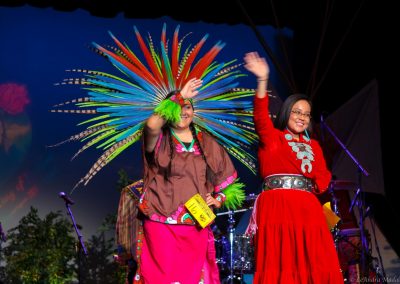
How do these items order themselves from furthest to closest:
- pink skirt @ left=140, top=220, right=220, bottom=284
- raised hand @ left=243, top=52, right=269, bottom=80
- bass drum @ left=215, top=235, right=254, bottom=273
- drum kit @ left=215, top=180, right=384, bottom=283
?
bass drum @ left=215, top=235, right=254, bottom=273
drum kit @ left=215, top=180, right=384, bottom=283
raised hand @ left=243, top=52, right=269, bottom=80
pink skirt @ left=140, top=220, right=220, bottom=284

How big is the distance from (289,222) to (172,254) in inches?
29.5

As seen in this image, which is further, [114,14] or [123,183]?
[114,14]

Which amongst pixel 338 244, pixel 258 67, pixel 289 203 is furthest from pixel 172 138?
pixel 338 244

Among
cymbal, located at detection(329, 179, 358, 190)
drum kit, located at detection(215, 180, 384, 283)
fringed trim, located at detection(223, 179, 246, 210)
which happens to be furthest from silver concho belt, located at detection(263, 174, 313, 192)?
cymbal, located at detection(329, 179, 358, 190)

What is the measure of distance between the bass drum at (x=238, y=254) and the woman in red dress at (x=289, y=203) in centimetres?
259

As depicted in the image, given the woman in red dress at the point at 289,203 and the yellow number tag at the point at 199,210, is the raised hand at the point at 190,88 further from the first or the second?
the yellow number tag at the point at 199,210

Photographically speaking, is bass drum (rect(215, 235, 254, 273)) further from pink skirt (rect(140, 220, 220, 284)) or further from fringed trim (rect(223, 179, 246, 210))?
pink skirt (rect(140, 220, 220, 284))

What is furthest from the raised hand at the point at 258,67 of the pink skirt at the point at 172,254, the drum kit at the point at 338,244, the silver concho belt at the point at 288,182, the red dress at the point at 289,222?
the drum kit at the point at 338,244

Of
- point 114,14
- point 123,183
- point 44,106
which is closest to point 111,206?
point 123,183

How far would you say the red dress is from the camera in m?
3.81

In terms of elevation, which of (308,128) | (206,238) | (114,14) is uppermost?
(114,14)

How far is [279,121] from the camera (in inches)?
167

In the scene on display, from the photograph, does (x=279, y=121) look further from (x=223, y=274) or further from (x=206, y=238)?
(x=223, y=274)

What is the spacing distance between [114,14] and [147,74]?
11.6 feet
